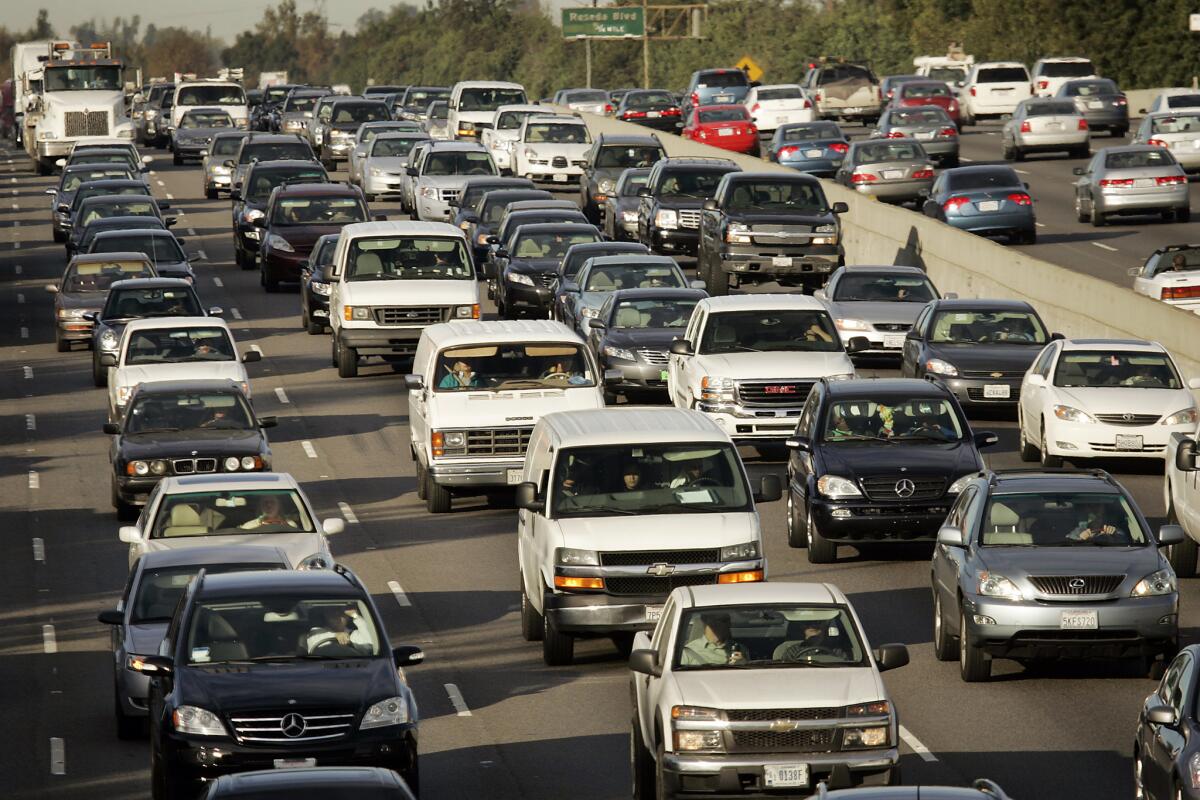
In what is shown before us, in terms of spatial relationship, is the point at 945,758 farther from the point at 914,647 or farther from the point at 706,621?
the point at 914,647

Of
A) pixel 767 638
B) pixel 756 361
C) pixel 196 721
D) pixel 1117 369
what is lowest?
pixel 1117 369

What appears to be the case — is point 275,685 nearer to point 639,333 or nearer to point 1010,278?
point 639,333

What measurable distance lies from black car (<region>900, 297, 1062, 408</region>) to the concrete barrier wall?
1.81m

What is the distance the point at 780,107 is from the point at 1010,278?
38076 millimetres

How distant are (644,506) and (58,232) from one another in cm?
4156

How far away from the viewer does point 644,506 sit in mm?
19266

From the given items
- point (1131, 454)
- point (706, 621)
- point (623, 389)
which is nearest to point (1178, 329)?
point (1131, 454)

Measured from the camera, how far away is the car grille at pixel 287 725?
14.4 meters

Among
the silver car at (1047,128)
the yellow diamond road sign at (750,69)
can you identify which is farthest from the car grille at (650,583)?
the yellow diamond road sign at (750,69)

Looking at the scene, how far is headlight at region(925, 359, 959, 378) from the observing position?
31.3m

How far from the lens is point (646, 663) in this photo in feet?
46.6

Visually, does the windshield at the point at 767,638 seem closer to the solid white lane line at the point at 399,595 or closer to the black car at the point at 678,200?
the solid white lane line at the point at 399,595

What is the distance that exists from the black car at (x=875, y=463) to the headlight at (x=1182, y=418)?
4.55 metres

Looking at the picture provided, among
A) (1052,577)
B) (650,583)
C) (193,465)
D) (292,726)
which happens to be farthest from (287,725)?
(193,465)
